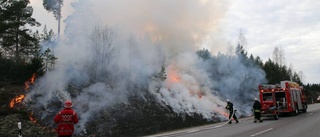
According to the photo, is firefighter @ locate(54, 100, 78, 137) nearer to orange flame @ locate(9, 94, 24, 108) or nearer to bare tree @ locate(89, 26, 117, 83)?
orange flame @ locate(9, 94, 24, 108)

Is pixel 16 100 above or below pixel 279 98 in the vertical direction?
above

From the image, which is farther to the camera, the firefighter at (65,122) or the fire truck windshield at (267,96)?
the fire truck windshield at (267,96)

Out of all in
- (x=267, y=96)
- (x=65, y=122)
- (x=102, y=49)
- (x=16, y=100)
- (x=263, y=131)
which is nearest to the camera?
(x=65, y=122)

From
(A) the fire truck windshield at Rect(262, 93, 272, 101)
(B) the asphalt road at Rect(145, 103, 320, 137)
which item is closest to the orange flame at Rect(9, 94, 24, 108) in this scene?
(B) the asphalt road at Rect(145, 103, 320, 137)

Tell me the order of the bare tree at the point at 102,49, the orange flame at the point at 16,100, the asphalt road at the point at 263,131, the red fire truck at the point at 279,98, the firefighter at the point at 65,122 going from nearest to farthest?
A: the firefighter at the point at 65,122 → the asphalt road at the point at 263,131 → the orange flame at the point at 16,100 → the red fire truck at the point at 279,98 → the bare tree at the point at 102,49

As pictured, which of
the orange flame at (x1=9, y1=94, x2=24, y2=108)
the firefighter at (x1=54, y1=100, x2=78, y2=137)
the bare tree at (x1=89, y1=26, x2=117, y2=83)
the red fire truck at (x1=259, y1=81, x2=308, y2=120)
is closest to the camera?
the firefighter at (x1=54, y1=100, x2=78, y2=137)

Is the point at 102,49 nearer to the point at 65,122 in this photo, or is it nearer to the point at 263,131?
the point at 263,131

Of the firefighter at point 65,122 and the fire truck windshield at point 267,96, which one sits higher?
the fire truck windshield at point 267,96

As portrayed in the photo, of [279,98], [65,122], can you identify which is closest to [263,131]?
[65,122]

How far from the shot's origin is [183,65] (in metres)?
34.0

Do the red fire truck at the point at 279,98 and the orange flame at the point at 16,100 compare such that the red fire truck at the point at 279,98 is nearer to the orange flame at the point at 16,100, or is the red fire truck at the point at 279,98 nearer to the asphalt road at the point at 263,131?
the asphalt road at the point at 263,131

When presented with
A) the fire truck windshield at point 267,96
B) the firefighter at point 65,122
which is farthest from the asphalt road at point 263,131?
the firefighter at point 65,122

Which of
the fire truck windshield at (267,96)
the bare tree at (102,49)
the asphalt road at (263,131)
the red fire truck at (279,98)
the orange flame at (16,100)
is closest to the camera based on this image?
the asphalt road at (263,131)

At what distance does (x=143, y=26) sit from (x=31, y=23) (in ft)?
45.2
